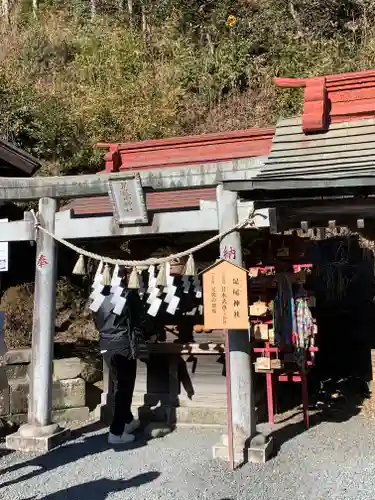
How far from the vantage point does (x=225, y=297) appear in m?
4.89

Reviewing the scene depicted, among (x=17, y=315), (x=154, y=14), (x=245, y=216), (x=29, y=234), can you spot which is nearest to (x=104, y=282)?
(x=29, y=234)

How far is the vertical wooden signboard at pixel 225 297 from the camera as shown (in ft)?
15.9

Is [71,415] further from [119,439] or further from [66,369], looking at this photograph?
[119,439]

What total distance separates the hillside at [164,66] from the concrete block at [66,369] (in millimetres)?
8820

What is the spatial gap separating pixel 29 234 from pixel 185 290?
2129 mm

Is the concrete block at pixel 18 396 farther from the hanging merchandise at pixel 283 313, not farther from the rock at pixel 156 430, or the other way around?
the hanging merchandise at pixel 283 313

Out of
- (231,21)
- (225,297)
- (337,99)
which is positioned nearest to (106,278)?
(225,297)

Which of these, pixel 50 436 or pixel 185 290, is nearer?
pixel 50 436

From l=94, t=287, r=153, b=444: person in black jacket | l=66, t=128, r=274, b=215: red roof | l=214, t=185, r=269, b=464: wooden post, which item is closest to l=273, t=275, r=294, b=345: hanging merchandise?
l=214, t=185, r=269, b=464: wooden post

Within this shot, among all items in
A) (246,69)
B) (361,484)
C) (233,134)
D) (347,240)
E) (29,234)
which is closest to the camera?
(361,484)

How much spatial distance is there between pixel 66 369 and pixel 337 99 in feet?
16.4

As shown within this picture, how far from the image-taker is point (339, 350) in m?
9.94

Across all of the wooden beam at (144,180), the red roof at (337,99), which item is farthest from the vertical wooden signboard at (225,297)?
the red roof at (337,99)

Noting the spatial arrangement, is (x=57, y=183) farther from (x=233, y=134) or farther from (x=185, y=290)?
(x=233, y=134)
